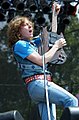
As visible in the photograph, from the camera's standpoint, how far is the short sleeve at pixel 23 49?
86.1 inches

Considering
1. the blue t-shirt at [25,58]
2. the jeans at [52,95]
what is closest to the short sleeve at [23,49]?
the blue t-shirt at [25,58]

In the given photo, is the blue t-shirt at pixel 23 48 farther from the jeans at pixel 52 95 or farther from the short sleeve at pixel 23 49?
the jeans at pixel 52 95

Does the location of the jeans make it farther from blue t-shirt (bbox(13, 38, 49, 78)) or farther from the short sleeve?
the short sleeve

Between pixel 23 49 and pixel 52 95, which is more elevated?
pixel 23 49

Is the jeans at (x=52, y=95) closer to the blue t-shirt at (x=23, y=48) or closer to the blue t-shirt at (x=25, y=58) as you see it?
the blue t-shirt at (x=25, y=58)

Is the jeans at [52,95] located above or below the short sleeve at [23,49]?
below

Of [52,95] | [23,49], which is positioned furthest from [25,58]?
[52,95]

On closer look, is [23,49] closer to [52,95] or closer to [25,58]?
[25,58]

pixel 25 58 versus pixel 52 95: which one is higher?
pixel 25 58

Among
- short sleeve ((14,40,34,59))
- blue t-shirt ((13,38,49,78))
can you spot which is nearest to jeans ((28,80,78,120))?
blue t-shirt ((13,38,49,78))

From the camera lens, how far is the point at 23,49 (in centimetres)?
219

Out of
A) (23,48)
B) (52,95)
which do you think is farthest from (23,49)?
(52,95)

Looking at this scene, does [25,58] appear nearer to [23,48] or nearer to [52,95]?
[23,48]

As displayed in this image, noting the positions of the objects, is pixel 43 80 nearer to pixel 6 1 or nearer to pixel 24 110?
pixel 6 1
